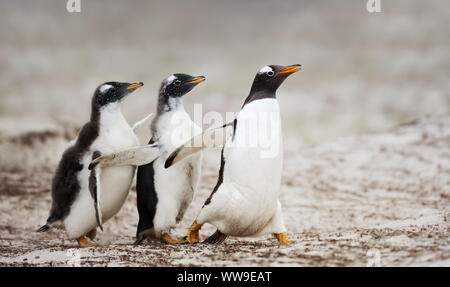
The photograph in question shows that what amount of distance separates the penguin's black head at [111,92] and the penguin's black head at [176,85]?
26cm

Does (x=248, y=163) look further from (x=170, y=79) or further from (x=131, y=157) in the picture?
(x=170, y=79)

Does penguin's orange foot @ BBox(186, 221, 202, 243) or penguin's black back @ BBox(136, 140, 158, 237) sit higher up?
penguin's black back @ BBox(136, 140, 158, 237)

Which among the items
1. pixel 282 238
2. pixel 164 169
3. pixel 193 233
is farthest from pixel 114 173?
pixel 282 238

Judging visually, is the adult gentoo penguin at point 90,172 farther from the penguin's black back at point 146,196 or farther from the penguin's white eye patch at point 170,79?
the penguin's white eye patch at point 170,79

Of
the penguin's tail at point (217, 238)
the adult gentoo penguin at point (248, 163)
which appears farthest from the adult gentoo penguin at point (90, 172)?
the penguin's tail at point (217, 238)

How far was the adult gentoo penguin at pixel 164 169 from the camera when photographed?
407 centimetres

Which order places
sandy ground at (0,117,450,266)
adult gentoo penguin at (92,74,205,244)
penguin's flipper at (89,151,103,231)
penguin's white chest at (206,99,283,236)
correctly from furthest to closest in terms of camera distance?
adult gentoo penguin at (92,74,205,244) → penguin's flipper at (89,151,103,231) → penguin's white chest at (206,99,283,236) → sandy ground at (0,117,450,266)

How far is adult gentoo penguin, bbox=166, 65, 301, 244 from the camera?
12.4 feet

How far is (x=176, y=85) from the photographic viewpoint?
427 cm

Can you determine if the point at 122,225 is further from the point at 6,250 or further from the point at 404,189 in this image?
the point at 404,189

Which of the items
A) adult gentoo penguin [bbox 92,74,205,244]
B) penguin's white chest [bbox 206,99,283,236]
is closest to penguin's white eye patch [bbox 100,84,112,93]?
adult gentoo penguin [bbox 92,74,205,244]

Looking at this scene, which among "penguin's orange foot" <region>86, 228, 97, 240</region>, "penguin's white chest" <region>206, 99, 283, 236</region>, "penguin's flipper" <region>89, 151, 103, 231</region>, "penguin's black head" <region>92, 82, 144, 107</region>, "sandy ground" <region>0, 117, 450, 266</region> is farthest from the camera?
"penguin's orange foot" <region>86, 228, 97, 240</region>

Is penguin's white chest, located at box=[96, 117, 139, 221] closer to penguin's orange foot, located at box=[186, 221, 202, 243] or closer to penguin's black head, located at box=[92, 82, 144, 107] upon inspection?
penguin's black head, located at box=[92, 82, 144, 107]

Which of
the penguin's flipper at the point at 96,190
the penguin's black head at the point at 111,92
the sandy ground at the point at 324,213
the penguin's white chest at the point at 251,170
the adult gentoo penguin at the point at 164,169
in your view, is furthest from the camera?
the penguin's black head at the point at 111,92
